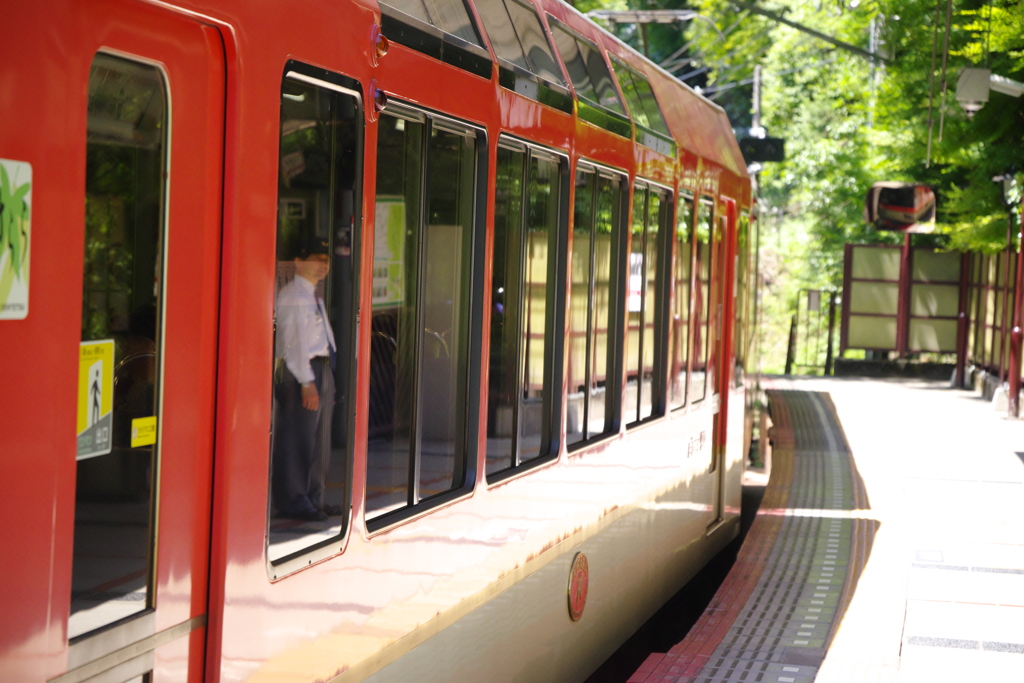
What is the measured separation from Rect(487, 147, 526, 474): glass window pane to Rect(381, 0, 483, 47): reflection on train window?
1.26 feet

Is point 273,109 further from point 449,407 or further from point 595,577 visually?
point 595,577

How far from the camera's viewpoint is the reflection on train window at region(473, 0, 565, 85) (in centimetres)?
401

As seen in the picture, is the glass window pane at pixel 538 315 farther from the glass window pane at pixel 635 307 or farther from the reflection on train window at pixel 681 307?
the reflection on train window at pixel 681 307

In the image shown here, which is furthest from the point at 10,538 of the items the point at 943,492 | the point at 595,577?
the point at 943,492

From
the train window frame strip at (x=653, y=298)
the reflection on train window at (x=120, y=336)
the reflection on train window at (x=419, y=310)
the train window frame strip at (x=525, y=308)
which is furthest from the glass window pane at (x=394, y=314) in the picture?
the train window frame strip at (x=653, y=298)

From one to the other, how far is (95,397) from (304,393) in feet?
2.27

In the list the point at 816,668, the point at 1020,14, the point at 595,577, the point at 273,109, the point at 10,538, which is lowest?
the point at 816,668

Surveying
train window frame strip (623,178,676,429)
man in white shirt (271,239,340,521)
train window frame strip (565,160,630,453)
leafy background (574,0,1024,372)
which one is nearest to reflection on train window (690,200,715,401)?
train window frame strip (623,178,676,429)

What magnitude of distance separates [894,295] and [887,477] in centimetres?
1196

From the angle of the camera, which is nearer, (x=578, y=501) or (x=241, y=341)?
(x=241, y=341)

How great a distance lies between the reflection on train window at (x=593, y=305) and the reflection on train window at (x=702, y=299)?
177 cm

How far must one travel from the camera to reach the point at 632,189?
5.51 metres

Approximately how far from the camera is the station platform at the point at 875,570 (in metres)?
6.03

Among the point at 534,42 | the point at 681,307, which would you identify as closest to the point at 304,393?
the point at 534,42
